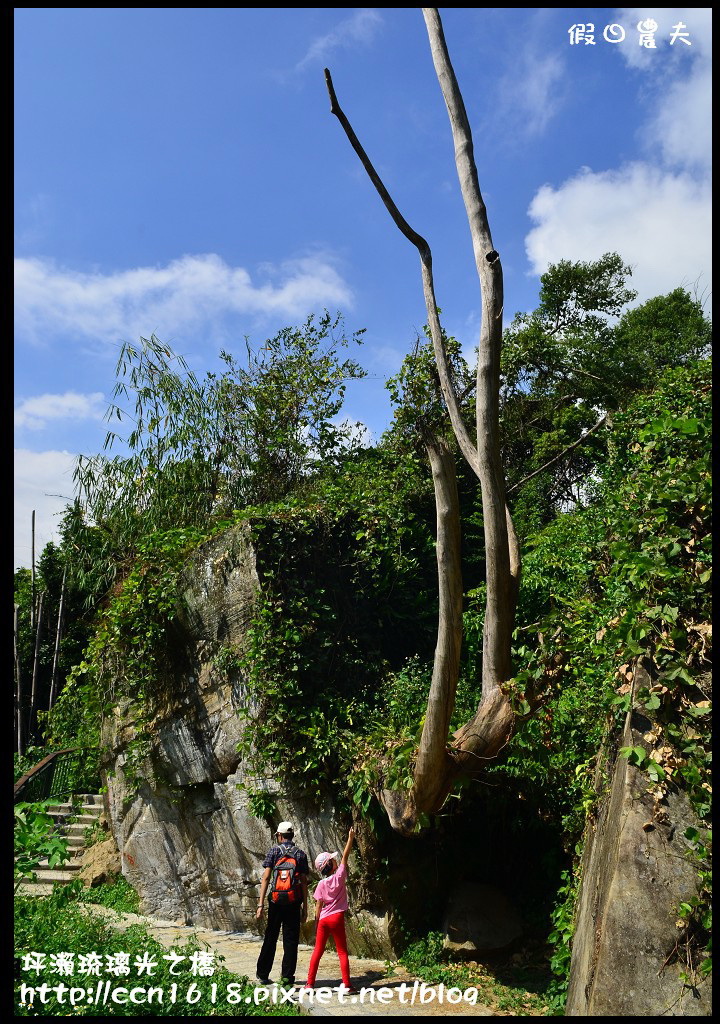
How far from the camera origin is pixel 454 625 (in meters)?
5.37

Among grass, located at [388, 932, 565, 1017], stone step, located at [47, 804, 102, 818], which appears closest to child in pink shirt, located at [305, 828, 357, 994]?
grass, located at [388, 932, 565, 1017]

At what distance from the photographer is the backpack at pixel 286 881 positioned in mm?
6059

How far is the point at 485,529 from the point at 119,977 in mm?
3785

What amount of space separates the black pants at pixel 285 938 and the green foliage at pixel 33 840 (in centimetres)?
217

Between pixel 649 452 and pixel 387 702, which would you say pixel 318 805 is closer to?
pixel 387 702

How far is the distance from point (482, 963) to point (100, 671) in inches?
222

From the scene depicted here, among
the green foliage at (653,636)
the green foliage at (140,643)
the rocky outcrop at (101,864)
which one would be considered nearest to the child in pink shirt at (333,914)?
the green foliage at (653,636)

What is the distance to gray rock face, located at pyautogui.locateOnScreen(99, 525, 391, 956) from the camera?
8391mm

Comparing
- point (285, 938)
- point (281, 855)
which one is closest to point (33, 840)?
point (281, 855)

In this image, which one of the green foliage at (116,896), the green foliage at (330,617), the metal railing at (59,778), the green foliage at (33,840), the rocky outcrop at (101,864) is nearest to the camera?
the green foliage at (33,840)

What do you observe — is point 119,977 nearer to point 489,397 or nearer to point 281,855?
point 281,855

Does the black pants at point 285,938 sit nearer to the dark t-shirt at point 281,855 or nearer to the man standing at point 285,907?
the man standing at point 285,907

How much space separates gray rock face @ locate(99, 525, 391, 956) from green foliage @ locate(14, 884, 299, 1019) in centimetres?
237

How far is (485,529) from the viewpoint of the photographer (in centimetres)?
510
